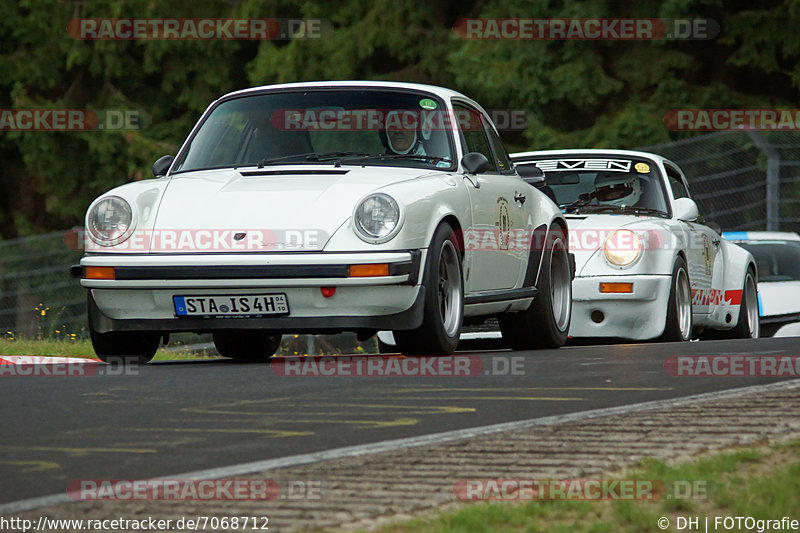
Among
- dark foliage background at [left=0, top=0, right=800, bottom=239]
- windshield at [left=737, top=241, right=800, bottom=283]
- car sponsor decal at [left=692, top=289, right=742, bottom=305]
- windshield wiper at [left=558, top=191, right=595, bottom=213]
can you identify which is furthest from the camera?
dark foliage background at [left=0, top=0, right=800, bottom=239]

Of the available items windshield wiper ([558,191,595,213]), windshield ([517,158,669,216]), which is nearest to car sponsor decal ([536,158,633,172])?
windshield ([517,158,669,216])

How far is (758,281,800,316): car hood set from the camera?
48.1 ft

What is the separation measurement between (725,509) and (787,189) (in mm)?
14423

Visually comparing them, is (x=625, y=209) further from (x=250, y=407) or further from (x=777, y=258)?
(x=250, y=407)

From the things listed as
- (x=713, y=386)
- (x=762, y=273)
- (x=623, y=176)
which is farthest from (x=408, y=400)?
(x=762, y=273)

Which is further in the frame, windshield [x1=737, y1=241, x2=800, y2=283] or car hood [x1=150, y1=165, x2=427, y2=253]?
windshield [x1=737, y1=241, x2=800, y2=283]

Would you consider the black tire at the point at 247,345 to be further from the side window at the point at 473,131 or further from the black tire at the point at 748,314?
the black tire at the point at 748,314

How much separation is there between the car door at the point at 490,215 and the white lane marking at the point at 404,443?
2718 millimetres

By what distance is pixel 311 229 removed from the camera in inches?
298

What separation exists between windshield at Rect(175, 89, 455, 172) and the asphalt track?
1.42 meters

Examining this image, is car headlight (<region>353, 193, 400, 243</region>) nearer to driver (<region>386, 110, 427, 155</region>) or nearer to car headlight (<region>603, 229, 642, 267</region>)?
driver (<region>386, 110, 427, 155</region>)

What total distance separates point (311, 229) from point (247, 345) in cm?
294

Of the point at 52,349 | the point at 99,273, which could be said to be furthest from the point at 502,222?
→ the point at 52,349

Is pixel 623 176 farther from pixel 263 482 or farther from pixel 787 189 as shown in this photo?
pixel 263 482
